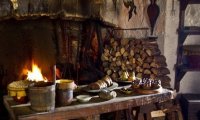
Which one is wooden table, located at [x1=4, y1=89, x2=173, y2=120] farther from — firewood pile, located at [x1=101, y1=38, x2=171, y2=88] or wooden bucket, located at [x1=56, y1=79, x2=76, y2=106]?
firewood pile, located at [x1=101, y1=38, x2=171, y2=88]

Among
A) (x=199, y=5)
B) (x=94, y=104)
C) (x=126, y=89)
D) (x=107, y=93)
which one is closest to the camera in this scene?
(x=94, y=104)

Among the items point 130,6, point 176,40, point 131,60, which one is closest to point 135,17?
point 130,6

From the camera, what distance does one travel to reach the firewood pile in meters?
3.41

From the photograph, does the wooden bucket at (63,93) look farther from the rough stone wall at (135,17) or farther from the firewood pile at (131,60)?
the rough stone wall at (135,17)

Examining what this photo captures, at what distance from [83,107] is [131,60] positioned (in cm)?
157

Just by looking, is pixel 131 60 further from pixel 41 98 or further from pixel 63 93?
pixel 41 98

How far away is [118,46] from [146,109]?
1.13 metres

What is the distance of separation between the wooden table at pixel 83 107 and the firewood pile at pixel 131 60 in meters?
1.08

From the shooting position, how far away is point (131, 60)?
135 inches

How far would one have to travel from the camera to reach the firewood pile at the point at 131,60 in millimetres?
3412

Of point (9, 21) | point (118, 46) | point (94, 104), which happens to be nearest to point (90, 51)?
point (118, 46)

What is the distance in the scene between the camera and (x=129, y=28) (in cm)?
353

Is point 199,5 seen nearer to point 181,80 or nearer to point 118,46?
point 181,80

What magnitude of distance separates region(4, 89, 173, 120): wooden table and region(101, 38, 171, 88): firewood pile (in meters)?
1.08
